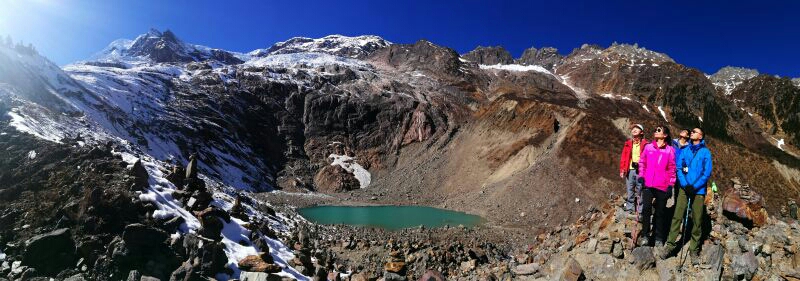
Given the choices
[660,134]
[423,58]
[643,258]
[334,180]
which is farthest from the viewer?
[423,58]

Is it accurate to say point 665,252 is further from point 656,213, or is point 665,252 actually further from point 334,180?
point 334,180

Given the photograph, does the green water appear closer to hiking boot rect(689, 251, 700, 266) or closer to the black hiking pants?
the black hiking pants

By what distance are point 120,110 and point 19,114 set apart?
52.1 metres

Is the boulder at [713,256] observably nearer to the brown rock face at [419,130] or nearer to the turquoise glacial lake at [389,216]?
the turquoise glacial lake at [389,216]

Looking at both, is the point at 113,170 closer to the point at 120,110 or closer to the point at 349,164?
the point at 120,110

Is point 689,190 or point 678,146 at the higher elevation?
point 678,146

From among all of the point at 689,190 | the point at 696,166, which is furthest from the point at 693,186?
the point at 696,166

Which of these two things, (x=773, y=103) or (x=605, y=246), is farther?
(x=773, y=103)

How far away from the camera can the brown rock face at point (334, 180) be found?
85.6 m

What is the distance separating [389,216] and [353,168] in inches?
1499

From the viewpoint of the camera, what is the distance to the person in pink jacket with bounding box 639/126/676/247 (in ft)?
34.3

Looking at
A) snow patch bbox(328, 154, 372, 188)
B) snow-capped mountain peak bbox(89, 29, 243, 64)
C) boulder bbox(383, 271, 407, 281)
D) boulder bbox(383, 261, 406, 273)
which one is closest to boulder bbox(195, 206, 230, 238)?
boulder bbox(383, 271, 407, 281)

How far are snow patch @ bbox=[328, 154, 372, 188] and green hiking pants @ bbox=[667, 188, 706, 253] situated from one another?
259 feet

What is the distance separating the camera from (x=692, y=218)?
10.3 metres
